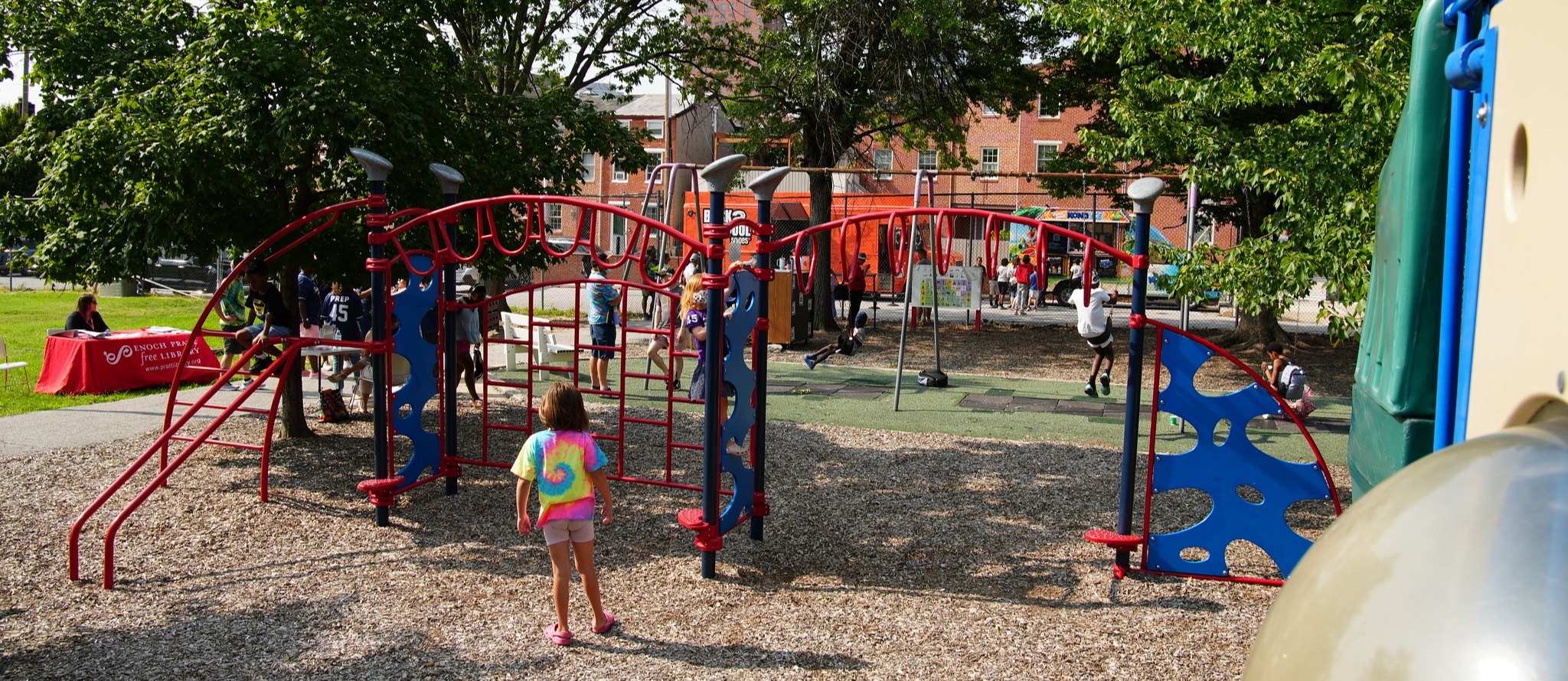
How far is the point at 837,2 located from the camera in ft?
55.4

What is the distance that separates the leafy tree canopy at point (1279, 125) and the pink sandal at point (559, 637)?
21.4 feet

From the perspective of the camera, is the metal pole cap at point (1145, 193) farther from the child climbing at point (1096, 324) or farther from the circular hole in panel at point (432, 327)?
the child climbing at point (1096, 324)

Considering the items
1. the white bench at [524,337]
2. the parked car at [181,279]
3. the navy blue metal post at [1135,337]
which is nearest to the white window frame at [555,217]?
the parked car at [181,279]

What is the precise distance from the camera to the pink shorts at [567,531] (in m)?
4.78

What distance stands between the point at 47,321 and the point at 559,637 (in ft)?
66.0

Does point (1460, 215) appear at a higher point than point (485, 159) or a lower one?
lower

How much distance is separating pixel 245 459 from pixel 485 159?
128 inches

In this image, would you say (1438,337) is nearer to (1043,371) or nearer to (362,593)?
(362,593)

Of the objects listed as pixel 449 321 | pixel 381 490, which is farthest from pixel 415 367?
pixel 381 490

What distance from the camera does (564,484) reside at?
4715 mm

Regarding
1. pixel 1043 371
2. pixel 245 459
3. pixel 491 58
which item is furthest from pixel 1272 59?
pixel 491 58

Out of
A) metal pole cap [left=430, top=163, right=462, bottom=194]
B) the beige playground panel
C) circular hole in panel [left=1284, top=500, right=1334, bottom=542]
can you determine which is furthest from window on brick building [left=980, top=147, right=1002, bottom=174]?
the beige playground panel

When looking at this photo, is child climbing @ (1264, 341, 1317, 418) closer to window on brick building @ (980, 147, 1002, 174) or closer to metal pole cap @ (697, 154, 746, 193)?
metal pole cap @ (697, 154, 746, 193)

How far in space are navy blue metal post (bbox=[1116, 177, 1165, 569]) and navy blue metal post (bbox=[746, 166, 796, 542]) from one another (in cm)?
197
